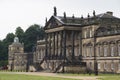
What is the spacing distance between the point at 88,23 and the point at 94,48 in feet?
21.0

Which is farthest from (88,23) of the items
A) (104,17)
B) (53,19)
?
(53,19)

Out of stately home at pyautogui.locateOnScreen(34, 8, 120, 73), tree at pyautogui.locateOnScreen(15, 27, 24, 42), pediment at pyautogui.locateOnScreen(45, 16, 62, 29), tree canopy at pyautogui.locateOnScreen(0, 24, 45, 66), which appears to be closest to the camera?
stately home at pyautogui.locateOnScreen(34, 8, 120, 73)

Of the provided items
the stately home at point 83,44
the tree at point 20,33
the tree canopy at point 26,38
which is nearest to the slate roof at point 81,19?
the stately home at point 83,44

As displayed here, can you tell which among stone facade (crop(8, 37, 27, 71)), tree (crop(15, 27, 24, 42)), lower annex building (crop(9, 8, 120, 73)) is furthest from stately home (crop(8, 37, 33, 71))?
lower annex building (crop(9, 8, 120, 73))

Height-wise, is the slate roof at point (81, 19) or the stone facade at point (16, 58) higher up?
the slate roof at point (81, 19)

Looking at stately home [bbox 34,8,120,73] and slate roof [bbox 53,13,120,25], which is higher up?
slate roof [bbox 53,13,120,25]

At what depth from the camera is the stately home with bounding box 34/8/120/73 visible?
78.9 m

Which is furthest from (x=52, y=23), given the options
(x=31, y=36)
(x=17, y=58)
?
(x=31, y=36)

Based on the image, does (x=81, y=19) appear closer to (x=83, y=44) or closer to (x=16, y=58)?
(x=83, y=44)

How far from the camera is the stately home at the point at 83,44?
78938 mm

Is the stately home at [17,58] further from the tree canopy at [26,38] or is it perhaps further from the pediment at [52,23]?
the pediment at [52,23]

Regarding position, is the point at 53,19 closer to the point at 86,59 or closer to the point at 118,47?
the point at 86,59

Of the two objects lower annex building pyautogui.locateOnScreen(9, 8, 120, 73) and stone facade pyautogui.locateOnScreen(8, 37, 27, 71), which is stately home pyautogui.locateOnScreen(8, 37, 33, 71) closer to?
stone facade pyautogui.locateOnScreen(8, 37, 27, 71)

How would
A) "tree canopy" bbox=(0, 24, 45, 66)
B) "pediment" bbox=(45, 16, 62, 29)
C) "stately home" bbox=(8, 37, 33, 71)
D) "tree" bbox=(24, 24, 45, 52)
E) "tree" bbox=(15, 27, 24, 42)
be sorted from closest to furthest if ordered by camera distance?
"pediment" bbox=(45, 16, 62, 29) < "stately home" bbox=(8, 37, 33, 71) < "tree canopy" bbox=(0, 24, 45, 66) < "tree" bbox=(24, 24, 45, 52) < "tree" bbox=(15, 27, 24, 42)
